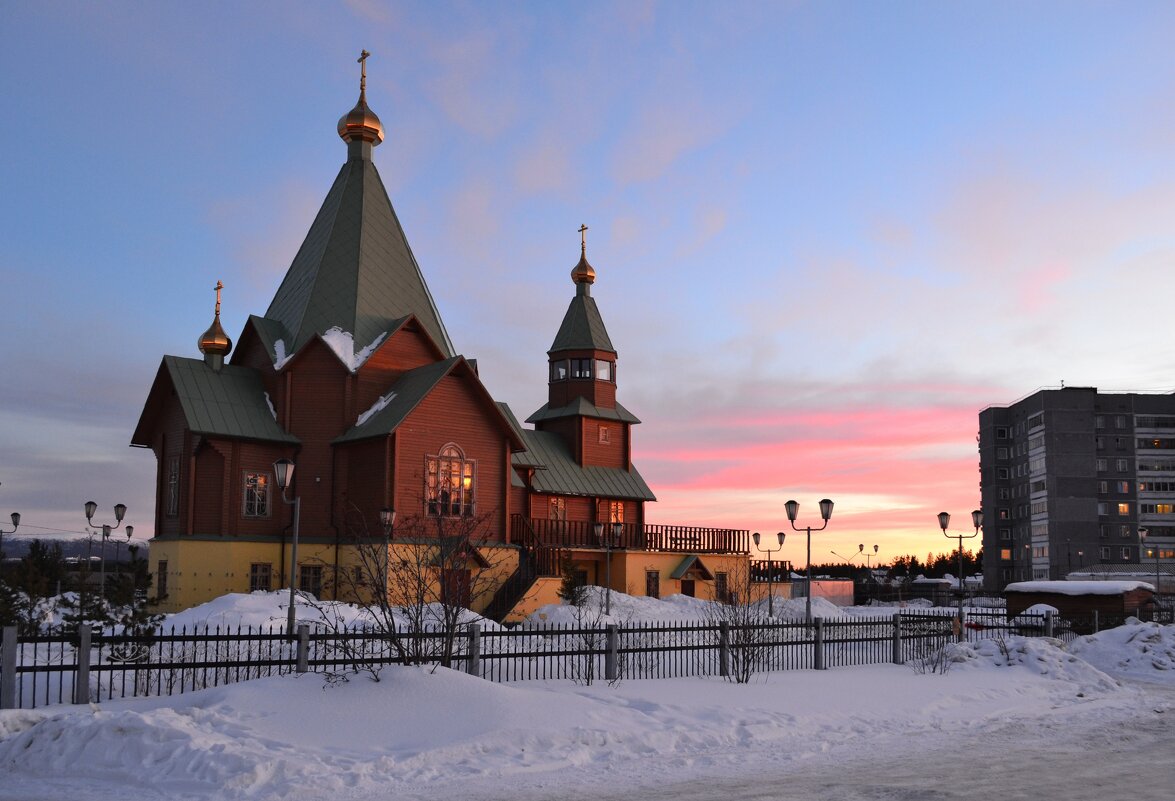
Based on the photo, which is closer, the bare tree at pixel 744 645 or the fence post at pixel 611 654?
the fence post at pixel 611 654

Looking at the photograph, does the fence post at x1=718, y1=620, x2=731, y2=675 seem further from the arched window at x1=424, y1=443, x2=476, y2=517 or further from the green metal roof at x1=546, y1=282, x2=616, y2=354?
the green metal roof at x1=546, y1=282, x2=616, y2=354

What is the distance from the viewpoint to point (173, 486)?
33.1m

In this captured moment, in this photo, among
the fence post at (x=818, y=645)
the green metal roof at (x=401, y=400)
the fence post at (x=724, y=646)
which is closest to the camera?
the fence post at (x=724, y=646)

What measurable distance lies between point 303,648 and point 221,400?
18.7 meters

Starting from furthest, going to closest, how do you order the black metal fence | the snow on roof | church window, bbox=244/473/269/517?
the snow on roof, church window, bbox=244/473/269/517, the black metal fence

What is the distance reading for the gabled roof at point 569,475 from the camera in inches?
1676

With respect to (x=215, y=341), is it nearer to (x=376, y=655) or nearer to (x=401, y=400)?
(x=401, y=400)

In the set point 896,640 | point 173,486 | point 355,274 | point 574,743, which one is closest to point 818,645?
point 896,640

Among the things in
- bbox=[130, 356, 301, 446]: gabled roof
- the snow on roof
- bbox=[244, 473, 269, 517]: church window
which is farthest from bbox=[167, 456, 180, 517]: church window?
the snow on roof

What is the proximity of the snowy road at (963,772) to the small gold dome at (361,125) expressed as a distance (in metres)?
30.7

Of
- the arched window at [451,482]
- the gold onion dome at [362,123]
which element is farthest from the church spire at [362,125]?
the arched window at [451,482]

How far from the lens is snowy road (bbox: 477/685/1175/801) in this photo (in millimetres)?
10336

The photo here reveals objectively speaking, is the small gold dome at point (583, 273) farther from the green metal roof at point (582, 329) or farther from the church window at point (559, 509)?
the church window at point (559, 509)

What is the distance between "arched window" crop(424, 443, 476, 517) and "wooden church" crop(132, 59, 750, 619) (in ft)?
0.17
